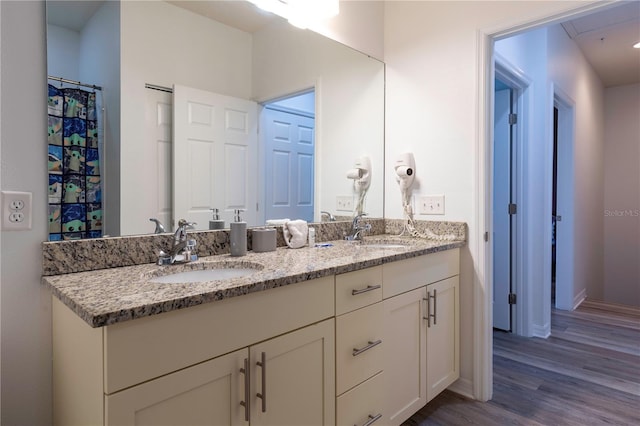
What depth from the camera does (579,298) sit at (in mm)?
3832

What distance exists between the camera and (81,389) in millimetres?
888

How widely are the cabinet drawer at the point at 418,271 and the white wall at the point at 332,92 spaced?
595 millimetres

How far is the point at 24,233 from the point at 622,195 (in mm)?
5848

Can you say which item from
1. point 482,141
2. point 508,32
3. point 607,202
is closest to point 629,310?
point 607,202

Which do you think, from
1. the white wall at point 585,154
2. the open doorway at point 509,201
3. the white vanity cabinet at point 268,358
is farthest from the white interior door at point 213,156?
the white wall at point 585,154

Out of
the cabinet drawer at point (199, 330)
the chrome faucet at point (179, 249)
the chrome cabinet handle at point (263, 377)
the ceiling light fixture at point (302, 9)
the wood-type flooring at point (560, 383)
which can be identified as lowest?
the wood-type flooring at point (560, 383)

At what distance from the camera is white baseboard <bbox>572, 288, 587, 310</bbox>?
365cm

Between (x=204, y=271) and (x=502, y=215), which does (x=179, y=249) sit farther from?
(x=502, y=215)

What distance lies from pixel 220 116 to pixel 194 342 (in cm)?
105

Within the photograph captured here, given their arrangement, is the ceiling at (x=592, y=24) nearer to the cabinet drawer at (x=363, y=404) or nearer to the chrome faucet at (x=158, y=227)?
the chrome faucet at (x=158, y=227)

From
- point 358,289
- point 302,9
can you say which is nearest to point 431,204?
point 358,289

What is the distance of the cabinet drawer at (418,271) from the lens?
5.00 ft

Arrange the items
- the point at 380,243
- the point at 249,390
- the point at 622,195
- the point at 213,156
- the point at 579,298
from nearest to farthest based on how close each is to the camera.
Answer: the point at 249,390
the point at 213,156
the point at 380,243
the point at 579,298
the point at 622,195

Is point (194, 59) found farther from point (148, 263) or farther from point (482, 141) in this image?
point (482, 141)
